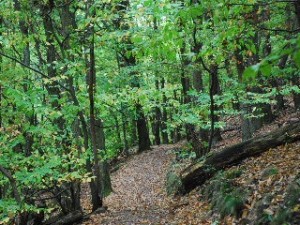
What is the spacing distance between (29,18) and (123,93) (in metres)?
3.86

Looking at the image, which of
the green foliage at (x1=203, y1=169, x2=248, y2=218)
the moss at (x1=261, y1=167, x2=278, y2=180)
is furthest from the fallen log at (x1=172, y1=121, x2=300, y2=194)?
the moss at (x1=261, y1=167, x2=278, y2=180)

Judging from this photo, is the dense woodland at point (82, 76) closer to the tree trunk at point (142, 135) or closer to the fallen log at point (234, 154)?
the fallen log at point (234, 154)

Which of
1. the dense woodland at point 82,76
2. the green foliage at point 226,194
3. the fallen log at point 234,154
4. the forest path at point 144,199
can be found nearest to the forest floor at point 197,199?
the forest path at point 144,199

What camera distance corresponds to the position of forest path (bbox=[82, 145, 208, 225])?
986 cm

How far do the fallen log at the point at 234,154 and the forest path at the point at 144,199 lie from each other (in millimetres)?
665

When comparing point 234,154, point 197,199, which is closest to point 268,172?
point 234,154

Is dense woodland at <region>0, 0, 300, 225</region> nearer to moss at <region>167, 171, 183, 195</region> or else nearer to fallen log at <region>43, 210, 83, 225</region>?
fallen log at <region>43, 210, 83, 225</region>

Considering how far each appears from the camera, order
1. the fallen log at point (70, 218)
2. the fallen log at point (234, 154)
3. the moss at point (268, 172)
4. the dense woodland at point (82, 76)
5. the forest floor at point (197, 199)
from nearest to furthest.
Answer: the dense woodland at point (82, 76) → the forest floor at point (197, 199) → the moss at point (268, 172) → the fallen log at point (234, 154) → the fallen log at point (70, 218)

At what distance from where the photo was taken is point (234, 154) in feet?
35.3

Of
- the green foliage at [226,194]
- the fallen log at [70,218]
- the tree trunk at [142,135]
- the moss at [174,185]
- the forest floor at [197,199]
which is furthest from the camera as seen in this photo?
the tree trunk at [142,135]

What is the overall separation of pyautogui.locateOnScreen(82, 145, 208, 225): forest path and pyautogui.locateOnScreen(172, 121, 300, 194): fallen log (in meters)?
0.66

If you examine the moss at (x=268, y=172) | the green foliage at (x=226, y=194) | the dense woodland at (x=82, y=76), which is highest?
the dense woodland at (x=82, y=76)

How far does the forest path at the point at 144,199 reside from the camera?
32.3 ft

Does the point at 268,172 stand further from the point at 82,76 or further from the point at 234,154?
the point at 82,76
